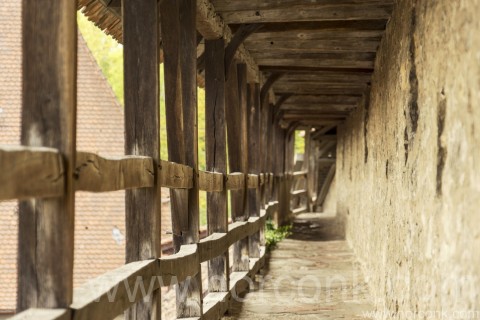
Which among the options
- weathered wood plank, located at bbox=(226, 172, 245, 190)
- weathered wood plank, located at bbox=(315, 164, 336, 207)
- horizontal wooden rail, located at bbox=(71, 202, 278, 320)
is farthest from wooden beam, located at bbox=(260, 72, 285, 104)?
weathered wood plank, located at bbox=(315, 164, 336, 207)

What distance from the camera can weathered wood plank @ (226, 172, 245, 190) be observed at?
721 cm

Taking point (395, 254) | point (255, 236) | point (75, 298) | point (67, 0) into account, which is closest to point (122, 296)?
point (75, 298)

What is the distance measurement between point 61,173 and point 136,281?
43.6 inches

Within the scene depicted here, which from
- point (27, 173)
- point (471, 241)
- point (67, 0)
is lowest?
point (471, 241)

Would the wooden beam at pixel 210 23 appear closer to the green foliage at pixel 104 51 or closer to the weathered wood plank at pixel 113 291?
the weathered wood plank at pixel 113 291

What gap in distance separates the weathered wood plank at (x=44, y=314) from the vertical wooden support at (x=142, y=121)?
1.45 metres

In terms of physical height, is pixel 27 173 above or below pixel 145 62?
below

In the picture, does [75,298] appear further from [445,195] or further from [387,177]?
[387,177]

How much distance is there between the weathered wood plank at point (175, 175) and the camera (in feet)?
13.9

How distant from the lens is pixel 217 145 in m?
6.79

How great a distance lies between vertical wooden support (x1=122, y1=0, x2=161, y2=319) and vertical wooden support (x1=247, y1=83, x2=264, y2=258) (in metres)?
5.41

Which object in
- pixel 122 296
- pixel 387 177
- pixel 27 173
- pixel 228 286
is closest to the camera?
pixel 27 173

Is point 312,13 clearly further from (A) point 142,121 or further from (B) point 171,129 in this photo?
(A) point 142,121

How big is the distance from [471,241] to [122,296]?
158cm
